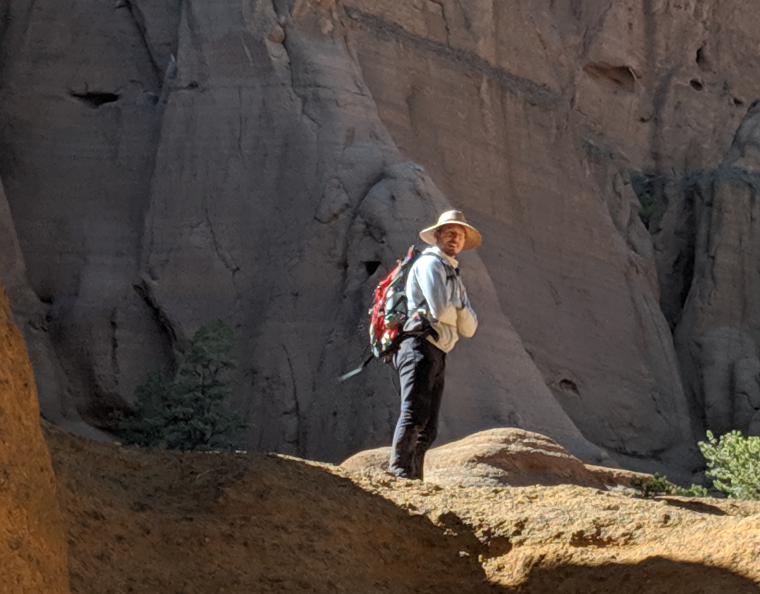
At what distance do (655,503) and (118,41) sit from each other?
16.6 metres

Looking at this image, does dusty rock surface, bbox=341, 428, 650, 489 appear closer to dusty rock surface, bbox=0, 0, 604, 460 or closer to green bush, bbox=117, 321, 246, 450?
green bush, bbox=117, 321, 246, 450

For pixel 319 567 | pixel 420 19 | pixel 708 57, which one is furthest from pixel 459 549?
pixel 708 57

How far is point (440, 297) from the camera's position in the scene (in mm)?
9719

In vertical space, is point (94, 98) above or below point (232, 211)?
above

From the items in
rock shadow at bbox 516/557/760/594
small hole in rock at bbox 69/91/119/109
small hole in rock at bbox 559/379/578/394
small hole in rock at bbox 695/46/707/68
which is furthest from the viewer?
small hole in rock at bbox 695/46/707/68

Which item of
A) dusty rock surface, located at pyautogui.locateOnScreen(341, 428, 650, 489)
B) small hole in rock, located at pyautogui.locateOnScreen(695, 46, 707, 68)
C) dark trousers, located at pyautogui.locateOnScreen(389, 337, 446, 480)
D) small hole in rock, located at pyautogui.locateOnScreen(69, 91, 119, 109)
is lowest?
dusty rock surface, located at pyautogui.locateOnScreen(341, 428, 650, 489)

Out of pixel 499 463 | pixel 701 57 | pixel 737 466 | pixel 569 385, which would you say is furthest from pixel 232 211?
pixel 701 57

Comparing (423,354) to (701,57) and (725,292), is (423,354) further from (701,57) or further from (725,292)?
(701,57)

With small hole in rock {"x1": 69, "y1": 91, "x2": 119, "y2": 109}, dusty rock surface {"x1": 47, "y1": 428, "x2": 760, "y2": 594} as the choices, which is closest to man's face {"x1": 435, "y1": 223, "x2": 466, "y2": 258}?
dusty rock surface {"x1": 47, "y1": 428, "x2": 760, "y2": 594}

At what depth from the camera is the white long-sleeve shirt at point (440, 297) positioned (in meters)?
9.72

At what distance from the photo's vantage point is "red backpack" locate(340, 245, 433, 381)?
9.90m

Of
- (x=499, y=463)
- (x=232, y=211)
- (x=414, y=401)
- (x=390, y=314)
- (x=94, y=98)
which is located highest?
(x=94, y=98)

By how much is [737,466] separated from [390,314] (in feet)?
34.3

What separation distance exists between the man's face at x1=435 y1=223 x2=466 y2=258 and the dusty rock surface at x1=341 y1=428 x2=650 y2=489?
196 centimetres
